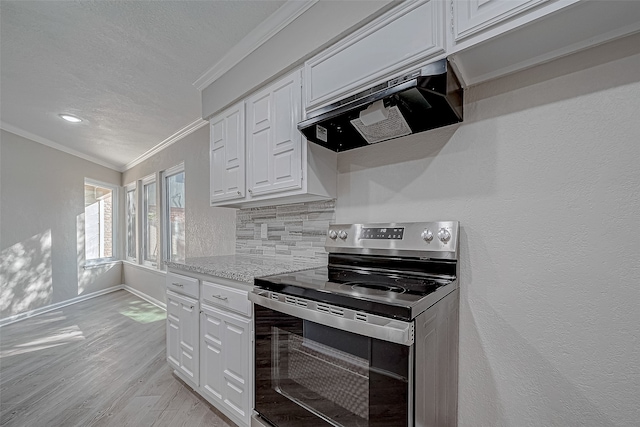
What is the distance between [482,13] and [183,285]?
7.32ft

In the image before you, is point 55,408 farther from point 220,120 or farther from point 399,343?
point 399,343

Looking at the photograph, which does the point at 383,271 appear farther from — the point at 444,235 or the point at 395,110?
the point at 395,110

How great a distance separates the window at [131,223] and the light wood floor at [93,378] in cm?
186

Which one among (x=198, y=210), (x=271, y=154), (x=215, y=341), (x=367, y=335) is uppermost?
(x=271, y=154)

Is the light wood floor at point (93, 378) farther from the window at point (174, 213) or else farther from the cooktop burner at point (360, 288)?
the cooktop burner at point (360, 288)

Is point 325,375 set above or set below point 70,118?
below

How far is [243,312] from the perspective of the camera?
64.2 inches

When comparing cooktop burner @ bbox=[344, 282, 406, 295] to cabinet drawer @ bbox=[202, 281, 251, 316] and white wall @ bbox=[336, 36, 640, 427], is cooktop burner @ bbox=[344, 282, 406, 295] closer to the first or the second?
white wall @ bbox=[336, 36, 640, 427]

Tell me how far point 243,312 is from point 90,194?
212 inches

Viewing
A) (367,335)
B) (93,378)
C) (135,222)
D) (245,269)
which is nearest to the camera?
(367,335)

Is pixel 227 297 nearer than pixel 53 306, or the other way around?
pixel 227 297

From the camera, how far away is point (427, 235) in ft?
4.70

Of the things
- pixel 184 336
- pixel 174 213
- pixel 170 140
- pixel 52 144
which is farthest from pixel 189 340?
pixel 52 144

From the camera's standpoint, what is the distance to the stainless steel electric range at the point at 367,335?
3.18 ft
